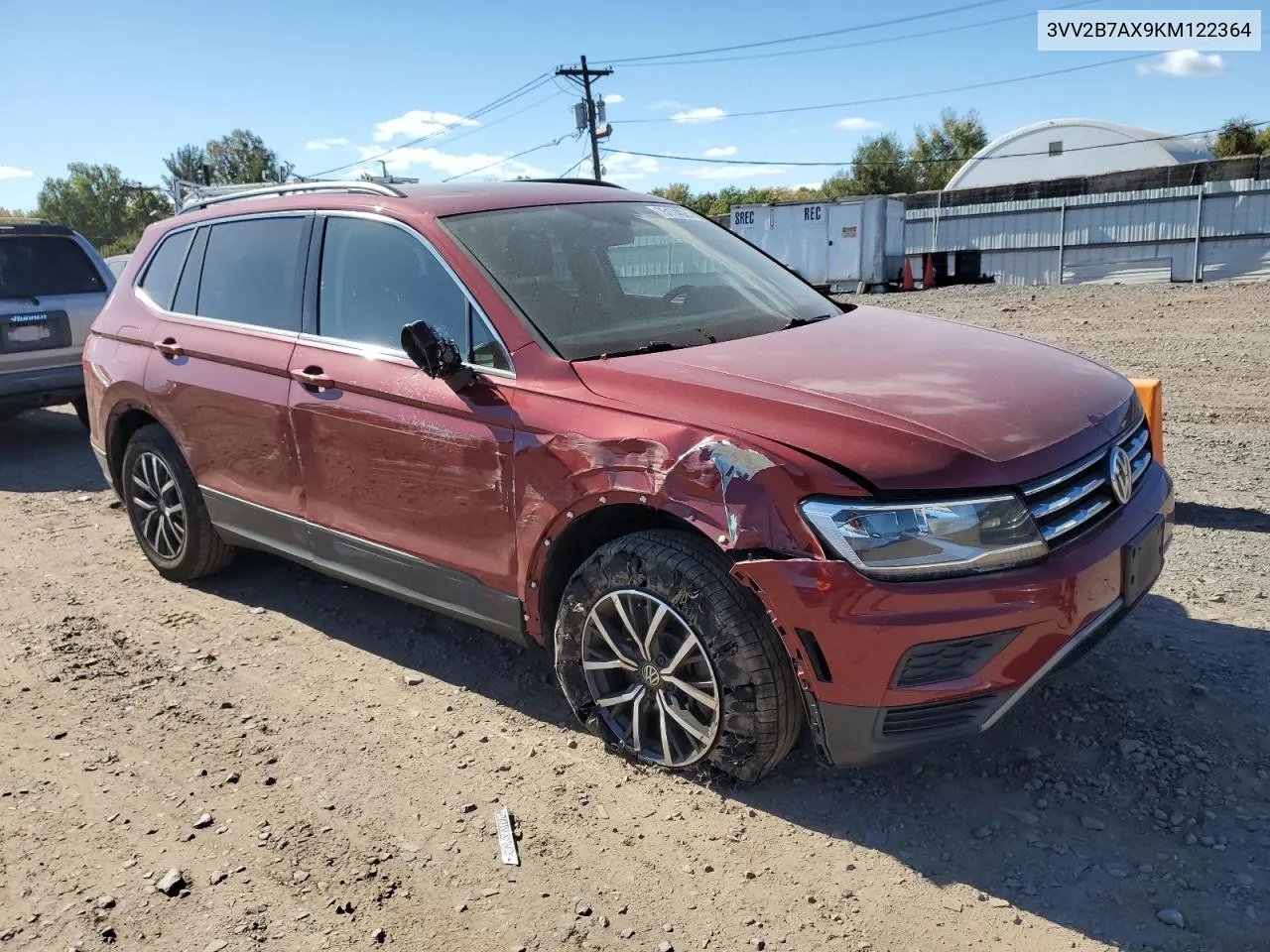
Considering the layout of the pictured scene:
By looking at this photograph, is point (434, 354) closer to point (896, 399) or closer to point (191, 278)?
point (896, 399)

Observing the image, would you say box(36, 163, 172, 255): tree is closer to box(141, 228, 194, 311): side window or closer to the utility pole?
the utility pole

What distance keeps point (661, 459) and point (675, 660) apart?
61 cm

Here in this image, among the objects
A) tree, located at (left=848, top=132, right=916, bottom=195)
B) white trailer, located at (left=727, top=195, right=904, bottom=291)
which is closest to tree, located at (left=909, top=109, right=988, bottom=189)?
tree, located at (left=848, top=132, right=916, bottom=195)

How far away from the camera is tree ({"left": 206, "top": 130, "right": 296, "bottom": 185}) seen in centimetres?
7969

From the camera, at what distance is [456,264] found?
3543 mm

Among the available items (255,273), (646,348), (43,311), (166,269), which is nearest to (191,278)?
(166,269)

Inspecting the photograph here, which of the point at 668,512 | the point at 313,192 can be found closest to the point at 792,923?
the point at 668,512

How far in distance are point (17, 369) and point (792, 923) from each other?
8.32 m

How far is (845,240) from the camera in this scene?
1005 inches

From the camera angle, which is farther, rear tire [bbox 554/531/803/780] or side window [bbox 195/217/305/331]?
side window [bbox 195/217/305/331]

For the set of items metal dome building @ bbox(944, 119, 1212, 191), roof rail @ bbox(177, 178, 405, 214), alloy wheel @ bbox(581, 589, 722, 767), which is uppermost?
metal dome building @ bbox(944, 119, 1212, 191)

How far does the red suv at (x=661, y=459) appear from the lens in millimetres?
2637

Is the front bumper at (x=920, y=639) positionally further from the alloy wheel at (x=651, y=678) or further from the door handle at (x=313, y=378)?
the door handle at (x=313, y=378)

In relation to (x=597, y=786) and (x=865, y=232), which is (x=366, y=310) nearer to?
(x=597, y=786)
